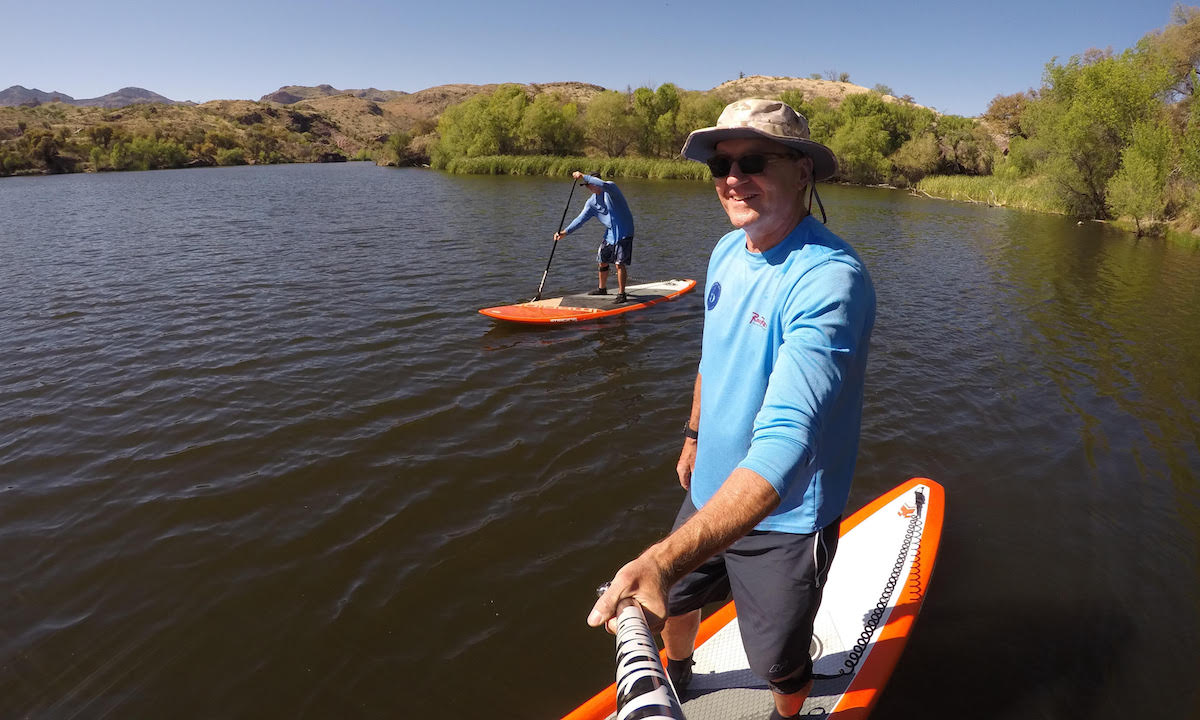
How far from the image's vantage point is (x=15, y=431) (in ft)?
26.3

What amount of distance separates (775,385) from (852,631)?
334cm

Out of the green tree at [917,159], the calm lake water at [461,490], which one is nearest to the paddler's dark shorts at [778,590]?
the calm lake water at [461,490]

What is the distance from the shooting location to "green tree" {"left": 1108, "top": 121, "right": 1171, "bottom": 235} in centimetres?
2555

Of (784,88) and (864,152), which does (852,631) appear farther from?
(784,88)

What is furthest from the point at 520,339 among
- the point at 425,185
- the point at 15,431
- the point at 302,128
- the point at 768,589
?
the point at 302,128

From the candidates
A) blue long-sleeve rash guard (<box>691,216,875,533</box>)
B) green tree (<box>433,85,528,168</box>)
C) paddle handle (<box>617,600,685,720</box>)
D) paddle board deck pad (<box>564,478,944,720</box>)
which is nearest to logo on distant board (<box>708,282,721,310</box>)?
blue long-sleeve rash guard (<box>691,216,875,533</box>)

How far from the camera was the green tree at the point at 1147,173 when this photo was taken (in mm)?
25547

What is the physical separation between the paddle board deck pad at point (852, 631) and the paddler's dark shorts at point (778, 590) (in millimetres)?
1000

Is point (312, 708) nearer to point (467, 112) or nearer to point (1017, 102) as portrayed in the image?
point (467, 112)

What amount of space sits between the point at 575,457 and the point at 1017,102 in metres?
88.3

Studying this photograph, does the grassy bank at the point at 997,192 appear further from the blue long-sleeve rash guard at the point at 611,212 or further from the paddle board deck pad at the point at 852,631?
the paddle board deck pad at the point at 852,631

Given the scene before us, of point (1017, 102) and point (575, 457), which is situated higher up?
point (1017, 102)

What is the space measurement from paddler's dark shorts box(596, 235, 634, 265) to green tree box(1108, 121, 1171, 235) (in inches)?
1035

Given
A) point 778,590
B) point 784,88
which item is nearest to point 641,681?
point 778,590
